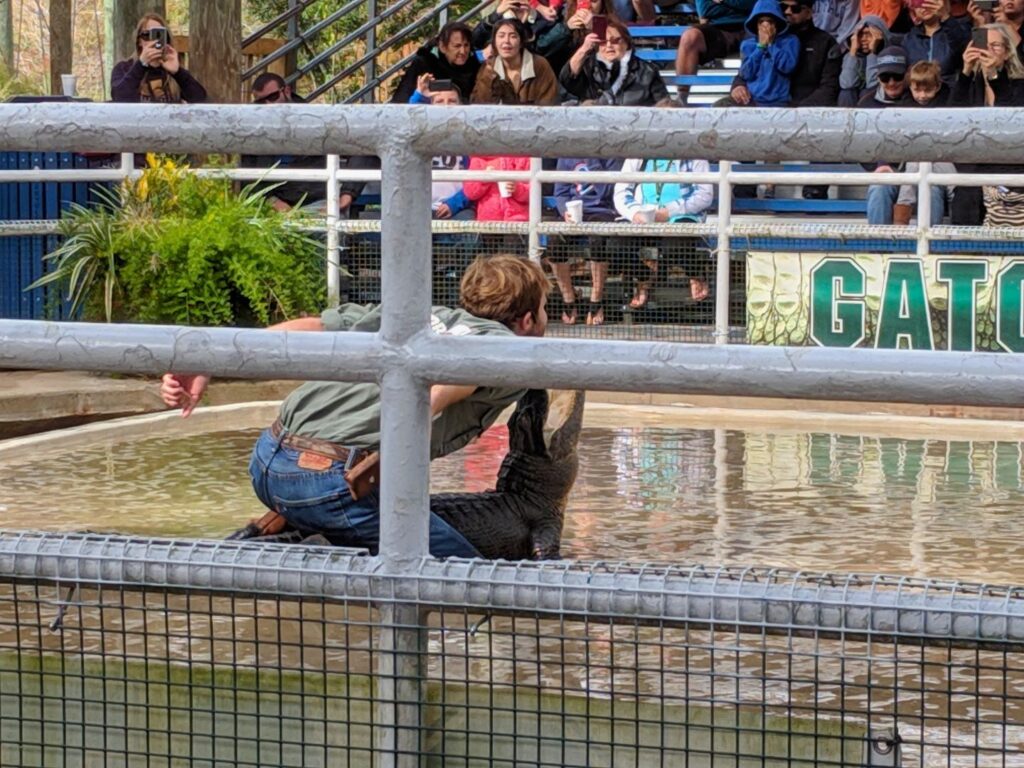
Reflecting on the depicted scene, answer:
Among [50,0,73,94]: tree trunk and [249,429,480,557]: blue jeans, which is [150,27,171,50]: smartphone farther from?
[50,0,73,94]: tree trunk

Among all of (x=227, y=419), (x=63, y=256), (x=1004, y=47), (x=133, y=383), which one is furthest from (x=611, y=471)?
(x=1004, y=47)

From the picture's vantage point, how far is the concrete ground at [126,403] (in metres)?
9.86

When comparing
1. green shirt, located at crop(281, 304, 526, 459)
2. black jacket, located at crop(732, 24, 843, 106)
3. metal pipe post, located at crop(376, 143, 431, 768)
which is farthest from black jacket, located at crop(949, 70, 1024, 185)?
metal pipe post, located at crop(376, 143, 431, 768)

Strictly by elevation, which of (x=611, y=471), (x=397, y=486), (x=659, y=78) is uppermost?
(x=659, y=78)

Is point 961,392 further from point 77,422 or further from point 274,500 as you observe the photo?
point 77,422

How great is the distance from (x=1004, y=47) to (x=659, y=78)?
2747 millimetres

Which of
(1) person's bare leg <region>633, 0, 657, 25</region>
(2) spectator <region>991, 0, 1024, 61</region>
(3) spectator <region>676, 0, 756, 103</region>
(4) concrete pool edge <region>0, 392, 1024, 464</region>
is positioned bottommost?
(4) concrete pool edge <region>0, 392, 1024, 464</region>

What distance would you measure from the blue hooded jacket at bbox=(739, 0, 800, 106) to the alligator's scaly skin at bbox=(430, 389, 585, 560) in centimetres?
939

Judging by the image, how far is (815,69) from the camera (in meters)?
15.0

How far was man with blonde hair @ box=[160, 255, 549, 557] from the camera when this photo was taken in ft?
16.2

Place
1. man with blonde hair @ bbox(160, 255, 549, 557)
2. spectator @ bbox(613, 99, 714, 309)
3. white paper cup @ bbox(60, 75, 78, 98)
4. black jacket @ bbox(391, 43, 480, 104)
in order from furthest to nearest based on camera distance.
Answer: black jacket @ bbox(391, 43, 480, 104) → white paper cup @ bbox(60, 75, 78, 98) → spectator @ bbox(613, 99, 714, 309) → man with blonde hair @ bbox(160, 255, 549, 557)

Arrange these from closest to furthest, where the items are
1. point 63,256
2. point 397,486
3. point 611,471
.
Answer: point 397,486 → point 611,471 → point 63,256

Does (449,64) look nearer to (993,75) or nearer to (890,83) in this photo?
(890,83)

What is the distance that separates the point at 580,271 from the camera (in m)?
11.5
